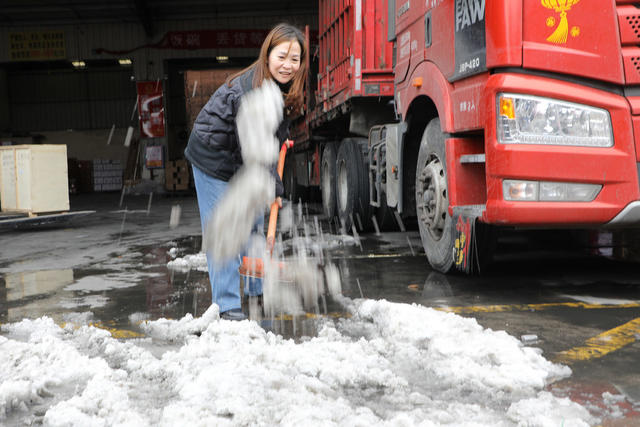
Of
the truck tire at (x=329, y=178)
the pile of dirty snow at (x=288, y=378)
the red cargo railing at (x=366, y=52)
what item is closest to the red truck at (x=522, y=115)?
the pile of dirty snow at (x=288, y=378)

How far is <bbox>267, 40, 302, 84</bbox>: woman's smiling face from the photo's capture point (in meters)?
3.25

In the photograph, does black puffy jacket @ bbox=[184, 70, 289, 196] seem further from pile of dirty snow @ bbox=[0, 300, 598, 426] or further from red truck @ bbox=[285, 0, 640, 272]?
red truck @ bbox=[285, 0, 640, 272]

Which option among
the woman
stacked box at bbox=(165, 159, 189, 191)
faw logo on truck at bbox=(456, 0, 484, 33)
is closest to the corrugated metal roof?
stacked box at bbox=(165, 159, 189, 191)

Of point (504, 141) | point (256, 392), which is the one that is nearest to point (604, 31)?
point (504, 141)

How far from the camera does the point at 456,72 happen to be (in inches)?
157

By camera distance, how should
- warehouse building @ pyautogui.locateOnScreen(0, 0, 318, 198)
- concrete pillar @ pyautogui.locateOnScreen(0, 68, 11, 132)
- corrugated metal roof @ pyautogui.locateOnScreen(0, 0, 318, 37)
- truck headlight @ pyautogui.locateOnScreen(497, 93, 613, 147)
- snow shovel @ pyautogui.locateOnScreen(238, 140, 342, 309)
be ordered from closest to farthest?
truck headlight @ pyautogui.locateOnScreen(497, 93, 613, 147) < snow shovel @ pyautogui.locateOnScreen(238, 140, 342, 309) < corrugated metal roof @ pyautogui.locateOnScreen(0, 0, 318, 37) < warehouse building @ pyautogui.locateOnScreen(0, 0, 318, 198) < concrete pillar @ pyautogui.locateOnScreen(0, 68, 11, 132)

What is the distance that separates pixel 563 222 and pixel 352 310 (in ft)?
4.24

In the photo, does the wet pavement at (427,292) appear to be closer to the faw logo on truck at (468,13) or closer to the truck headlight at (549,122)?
the truck headlight at (549,122)

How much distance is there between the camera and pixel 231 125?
3408 millimetres

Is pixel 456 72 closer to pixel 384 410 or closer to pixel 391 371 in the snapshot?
pixel 391 371

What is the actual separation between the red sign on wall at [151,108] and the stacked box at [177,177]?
3.21 m

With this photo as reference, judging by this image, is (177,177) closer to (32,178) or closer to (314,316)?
(32,178)

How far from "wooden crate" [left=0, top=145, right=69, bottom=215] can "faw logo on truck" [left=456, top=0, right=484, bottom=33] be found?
7658 millimetres

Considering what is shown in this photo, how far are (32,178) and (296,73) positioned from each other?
754 cm
